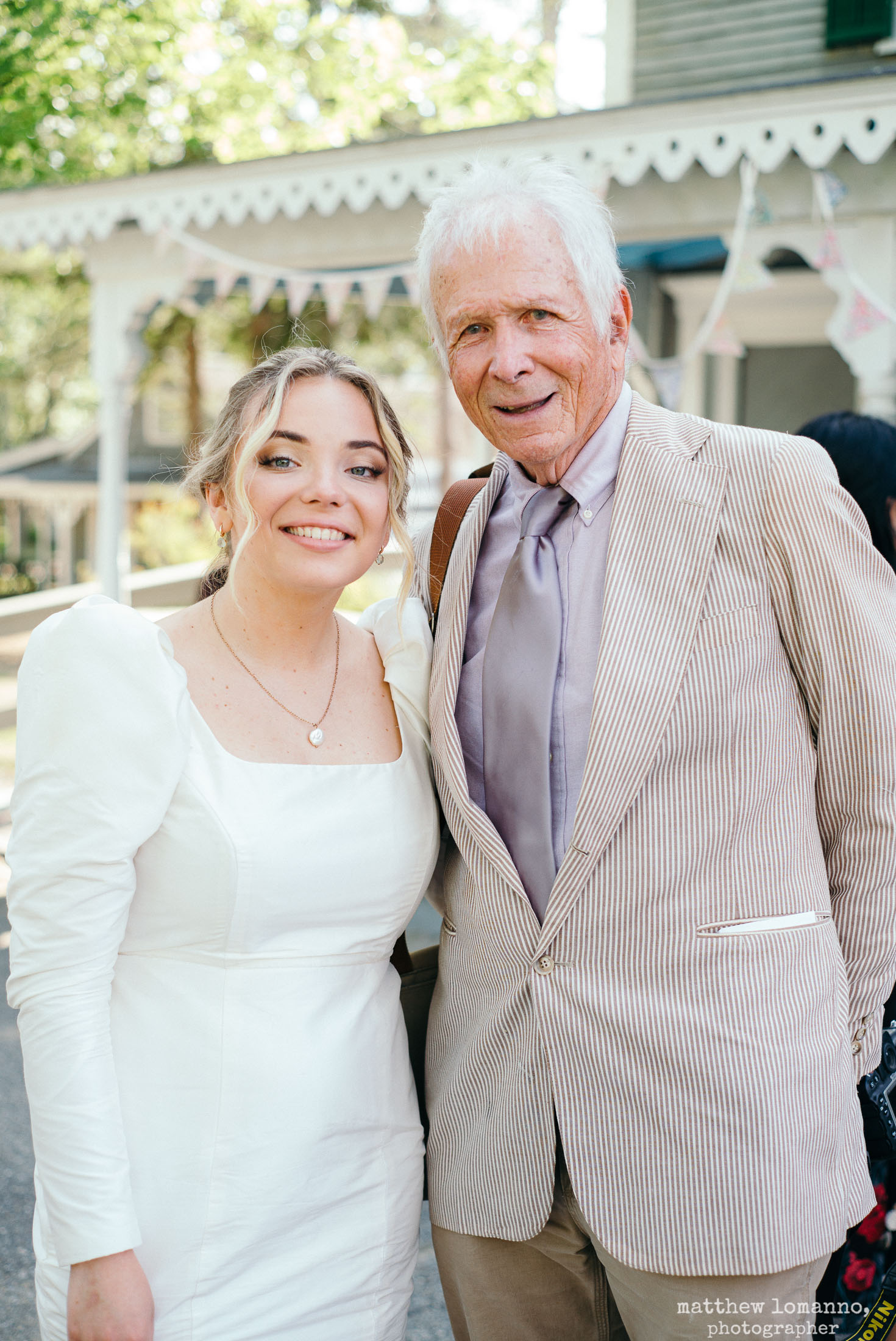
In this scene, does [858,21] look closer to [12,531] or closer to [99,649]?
[99,649]

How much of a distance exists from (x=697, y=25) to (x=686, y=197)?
3.53m

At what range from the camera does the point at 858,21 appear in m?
7.90

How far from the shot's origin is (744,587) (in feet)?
5.56

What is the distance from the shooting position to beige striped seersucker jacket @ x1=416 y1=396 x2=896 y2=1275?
164cm

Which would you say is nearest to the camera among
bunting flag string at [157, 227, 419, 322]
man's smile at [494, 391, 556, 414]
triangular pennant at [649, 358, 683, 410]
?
man's smile at [494, 391, 556, 414]

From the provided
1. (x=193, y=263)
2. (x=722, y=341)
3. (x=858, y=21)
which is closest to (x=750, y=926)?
→ (x=722, y=341)

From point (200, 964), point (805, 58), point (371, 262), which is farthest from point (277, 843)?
point (805, 58)

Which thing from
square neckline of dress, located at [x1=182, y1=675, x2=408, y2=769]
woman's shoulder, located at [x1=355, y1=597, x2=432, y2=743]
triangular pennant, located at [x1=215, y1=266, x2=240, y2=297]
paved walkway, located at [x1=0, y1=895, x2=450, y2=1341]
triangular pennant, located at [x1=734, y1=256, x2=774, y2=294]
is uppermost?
triangular pennant, located at [x1=215, y1=266, x2=240, y2=297]

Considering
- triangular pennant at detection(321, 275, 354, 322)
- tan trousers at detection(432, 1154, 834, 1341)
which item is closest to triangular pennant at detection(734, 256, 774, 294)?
triangular pennant at detection(321, 275, 354, 322)

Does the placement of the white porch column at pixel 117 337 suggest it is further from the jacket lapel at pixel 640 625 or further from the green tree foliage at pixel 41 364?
the green tree foliage at pixel 41 364

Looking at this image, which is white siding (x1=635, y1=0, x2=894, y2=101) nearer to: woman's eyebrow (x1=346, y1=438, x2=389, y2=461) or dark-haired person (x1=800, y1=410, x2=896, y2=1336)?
dark-haired person (x1=800, y1=410, x2=896, y2=1336)

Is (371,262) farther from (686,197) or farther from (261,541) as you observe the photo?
(261,541)

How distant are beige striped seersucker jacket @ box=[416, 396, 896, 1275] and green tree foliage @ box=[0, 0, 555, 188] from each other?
1117cm

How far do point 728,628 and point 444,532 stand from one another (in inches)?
27.6
